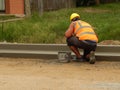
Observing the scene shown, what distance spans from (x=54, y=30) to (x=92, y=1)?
629 inches

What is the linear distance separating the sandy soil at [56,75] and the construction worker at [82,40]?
8.4 inches

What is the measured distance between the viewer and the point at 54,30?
48.5ft

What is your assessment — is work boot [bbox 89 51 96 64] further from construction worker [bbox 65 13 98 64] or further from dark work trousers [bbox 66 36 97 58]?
dark work trousers [bbox 66 36 97 58]

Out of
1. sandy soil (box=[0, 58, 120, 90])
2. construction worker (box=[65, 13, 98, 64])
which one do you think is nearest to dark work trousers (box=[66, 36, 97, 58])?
construction worker (box=[65, 13, 98, 64])

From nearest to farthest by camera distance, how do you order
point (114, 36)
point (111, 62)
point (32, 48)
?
point (111, 62), point (32, 48), point (114, 36)

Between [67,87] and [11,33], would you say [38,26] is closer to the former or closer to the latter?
[11,33]

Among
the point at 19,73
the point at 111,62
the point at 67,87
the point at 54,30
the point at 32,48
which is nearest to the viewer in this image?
the point at 67,87

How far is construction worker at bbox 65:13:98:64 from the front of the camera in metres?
11.2

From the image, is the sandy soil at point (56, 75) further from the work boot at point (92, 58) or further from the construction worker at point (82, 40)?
the construction worker at point (82, 40)

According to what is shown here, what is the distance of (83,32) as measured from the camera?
37.3ft

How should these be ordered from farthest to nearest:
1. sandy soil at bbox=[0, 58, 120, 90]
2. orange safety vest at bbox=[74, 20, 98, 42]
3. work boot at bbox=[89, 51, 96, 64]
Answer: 1. orange safety vest at bbox=[74, 20, 98, 42]
2. work boot at bbox=[89, 51, 96, 64]
3. sandy soil at bbox=[0, 58, 120, 90]

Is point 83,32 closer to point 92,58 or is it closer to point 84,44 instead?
point 84,44

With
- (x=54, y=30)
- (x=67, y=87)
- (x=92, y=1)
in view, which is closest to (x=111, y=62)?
(x=67, y=87)

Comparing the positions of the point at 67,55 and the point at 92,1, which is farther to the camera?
the point at 92,1
